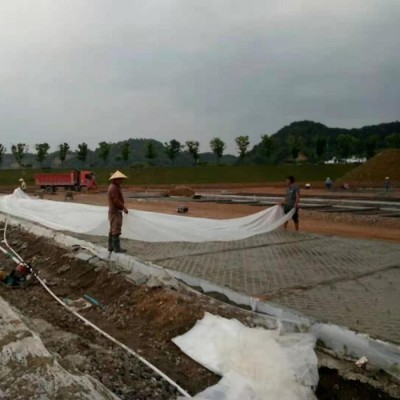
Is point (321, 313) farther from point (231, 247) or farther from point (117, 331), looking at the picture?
point (231, 247)

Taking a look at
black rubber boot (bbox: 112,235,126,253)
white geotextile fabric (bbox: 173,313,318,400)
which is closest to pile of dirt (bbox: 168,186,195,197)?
black rubber boot (bbox: 112,235,126,253)

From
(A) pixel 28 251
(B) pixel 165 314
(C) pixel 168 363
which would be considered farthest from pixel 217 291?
(A) pixel 28 251

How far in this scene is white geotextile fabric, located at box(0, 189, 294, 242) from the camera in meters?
A: 9.46

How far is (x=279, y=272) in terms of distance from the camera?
7.27 metres

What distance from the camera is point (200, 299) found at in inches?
234

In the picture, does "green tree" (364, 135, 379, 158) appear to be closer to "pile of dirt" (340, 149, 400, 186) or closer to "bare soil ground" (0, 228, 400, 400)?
"pile of dirt" (340, 149, 400, 186)

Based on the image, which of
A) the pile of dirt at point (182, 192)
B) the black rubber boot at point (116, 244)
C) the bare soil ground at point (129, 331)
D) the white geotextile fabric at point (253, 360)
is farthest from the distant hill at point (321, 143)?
the white geotextile fabric at point (253, 360)

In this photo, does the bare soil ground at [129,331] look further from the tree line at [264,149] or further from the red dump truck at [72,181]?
the tree line at [264,149]

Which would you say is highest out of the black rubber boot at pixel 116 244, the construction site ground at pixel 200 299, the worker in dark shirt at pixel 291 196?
the worker in dark shirt at pixel 291 196

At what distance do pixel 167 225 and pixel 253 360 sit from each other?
590 cm

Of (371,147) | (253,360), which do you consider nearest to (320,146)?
(371,147)

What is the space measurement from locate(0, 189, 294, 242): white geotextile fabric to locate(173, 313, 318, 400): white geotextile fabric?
4.72 m

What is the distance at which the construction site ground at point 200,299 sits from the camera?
416cm

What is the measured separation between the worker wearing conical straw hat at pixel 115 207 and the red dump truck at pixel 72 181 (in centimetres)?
3111
